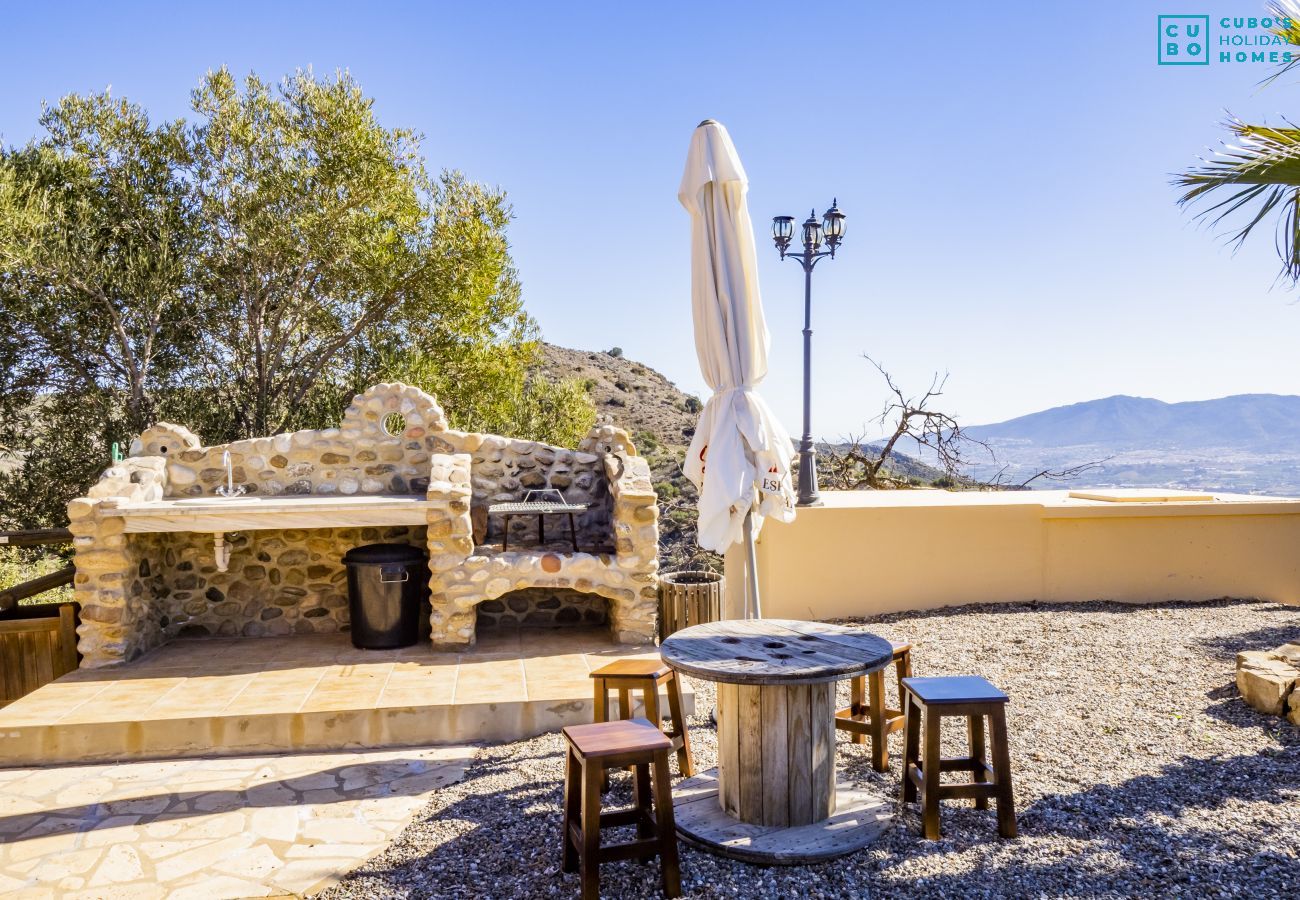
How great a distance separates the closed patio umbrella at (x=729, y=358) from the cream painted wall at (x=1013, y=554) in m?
2.88

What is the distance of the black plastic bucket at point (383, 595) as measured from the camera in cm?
630

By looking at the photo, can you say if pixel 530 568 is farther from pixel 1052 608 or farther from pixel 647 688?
pixel 1052 608

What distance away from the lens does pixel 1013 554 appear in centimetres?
783

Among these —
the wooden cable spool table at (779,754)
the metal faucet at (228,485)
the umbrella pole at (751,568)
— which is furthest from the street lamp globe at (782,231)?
the metal faucet at (228,485)

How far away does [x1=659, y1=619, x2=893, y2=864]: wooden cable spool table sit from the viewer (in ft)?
10.9

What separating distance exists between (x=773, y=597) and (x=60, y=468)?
999cm

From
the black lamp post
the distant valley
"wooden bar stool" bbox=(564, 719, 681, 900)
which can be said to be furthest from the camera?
the distant valley

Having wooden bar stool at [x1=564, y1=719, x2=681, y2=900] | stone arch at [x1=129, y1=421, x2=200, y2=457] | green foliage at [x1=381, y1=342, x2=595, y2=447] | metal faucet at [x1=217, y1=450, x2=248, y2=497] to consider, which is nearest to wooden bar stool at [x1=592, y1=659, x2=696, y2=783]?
wooden bar stool at [x1=564, y1=719, x2=681, y2=900]

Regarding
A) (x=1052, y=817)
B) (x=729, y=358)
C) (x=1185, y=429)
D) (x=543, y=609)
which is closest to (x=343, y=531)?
(x=543, y=609)

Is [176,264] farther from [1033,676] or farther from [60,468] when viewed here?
[1033,676]

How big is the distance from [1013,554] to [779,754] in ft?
17.2

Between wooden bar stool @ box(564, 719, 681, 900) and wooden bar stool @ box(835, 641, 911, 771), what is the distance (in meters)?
1.28

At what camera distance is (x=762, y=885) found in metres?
3.12

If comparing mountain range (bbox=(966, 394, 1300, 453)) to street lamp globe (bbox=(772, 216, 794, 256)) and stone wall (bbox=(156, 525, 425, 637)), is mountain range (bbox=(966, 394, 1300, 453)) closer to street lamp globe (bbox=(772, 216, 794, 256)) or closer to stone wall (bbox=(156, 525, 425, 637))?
street lamp globe (bbox=(772, 216, 794, 256))
